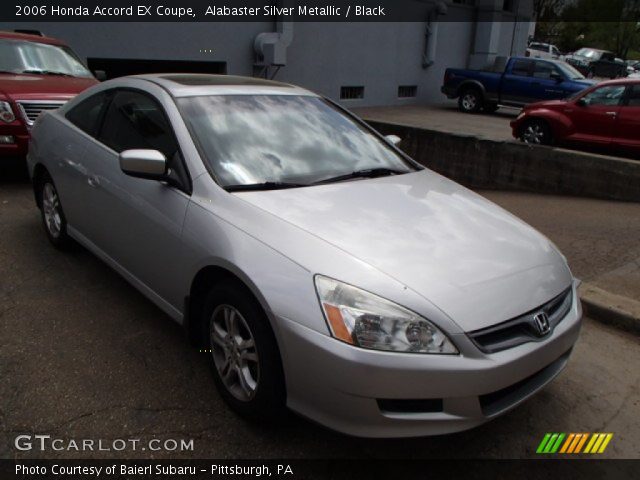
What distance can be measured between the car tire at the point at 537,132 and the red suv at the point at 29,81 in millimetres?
7041

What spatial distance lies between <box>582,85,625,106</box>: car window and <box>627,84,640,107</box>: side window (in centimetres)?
13

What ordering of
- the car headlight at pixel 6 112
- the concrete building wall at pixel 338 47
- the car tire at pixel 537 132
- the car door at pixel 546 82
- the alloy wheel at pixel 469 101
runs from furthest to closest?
the alloy wheel at pixel 469 101 → the car door at pixel 546 82 → the concrete building wall at pixel 338 47 → the car tire at pixel 537 132 → the car headlight at pixel 6 112

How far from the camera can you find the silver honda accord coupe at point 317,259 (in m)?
2.14

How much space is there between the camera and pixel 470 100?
17250 millimetres

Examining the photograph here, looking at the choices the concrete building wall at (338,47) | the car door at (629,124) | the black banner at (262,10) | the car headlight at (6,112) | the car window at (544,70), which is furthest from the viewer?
the car window at (544,70)

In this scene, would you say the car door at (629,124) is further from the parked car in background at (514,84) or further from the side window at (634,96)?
the parked car in background at (514,84)

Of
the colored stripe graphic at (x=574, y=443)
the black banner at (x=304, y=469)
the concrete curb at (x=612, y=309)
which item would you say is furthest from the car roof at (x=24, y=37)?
the colored stripe graphic at (x=574, y=443)

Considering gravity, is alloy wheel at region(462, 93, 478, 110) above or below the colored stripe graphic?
below

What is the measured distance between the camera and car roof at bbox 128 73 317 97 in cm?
337

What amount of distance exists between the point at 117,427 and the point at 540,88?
52.1 ft

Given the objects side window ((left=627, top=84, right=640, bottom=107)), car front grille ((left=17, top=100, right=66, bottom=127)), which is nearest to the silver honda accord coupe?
car front grille ((left=17, top=100, right=66, bottom=127))

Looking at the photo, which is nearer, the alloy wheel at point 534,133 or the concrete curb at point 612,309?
the concrete curb at point 612,309

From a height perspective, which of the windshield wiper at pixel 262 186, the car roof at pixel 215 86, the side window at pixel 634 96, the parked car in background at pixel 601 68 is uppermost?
the car roof at pixel 215 86

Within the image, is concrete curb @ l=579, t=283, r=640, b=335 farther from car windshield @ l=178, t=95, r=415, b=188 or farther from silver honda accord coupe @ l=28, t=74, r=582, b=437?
car windshield @ l=178, t=95, r=415, b=188
